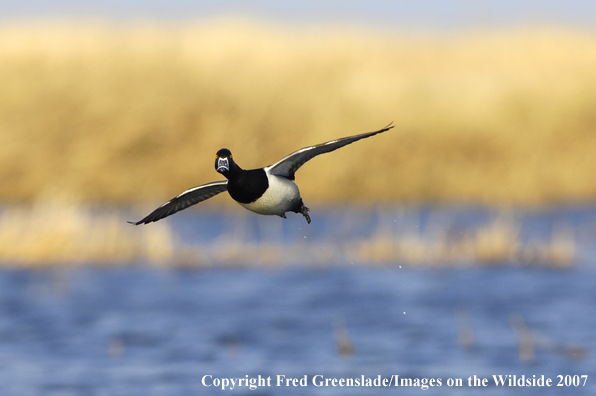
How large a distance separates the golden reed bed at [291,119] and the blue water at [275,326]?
6.02m

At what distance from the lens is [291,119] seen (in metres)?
33.5

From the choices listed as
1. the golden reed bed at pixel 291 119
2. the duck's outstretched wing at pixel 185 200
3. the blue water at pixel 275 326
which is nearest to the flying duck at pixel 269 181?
the duck's outstretched wing at pixel 185 200

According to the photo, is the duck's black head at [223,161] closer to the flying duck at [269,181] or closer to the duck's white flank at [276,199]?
the flying duck at [269,181]

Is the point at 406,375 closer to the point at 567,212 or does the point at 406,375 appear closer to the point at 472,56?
the point at 567,212

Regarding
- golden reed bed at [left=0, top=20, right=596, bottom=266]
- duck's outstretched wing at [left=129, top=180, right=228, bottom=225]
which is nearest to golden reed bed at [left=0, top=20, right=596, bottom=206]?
golden reed bed at [left=0, top=20, right=596, bottom=266]

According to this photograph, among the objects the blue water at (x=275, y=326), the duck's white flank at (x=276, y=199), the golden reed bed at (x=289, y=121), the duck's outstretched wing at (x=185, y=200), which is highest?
the golden reed bed at (x=289, y=121)

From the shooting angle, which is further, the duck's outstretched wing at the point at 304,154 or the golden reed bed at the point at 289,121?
the golden reed bed at the point at 289,121

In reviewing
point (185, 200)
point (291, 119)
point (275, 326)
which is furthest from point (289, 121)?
point (185, 200)

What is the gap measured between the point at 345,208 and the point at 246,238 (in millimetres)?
5794

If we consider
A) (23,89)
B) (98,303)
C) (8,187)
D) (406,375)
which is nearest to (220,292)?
(98,303)

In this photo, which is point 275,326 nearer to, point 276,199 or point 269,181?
point 269,181

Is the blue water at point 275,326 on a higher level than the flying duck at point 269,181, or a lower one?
higher

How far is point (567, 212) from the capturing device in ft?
98.2

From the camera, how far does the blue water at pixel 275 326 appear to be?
51.6 feet
